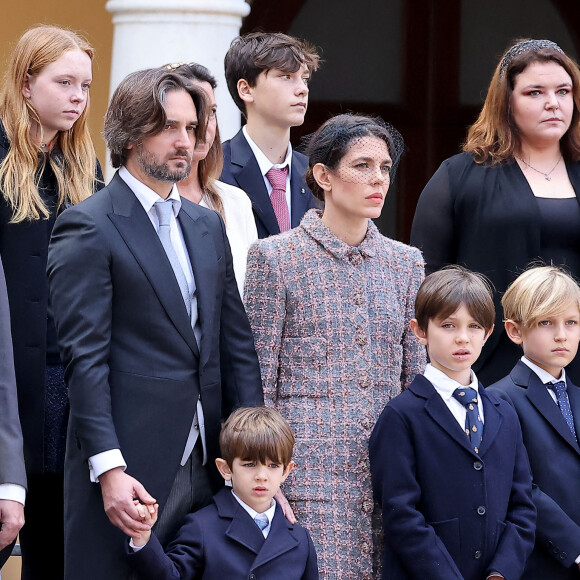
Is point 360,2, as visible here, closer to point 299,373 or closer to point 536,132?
point 536,132

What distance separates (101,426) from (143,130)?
0.80 metres

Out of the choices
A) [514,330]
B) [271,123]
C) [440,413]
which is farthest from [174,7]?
[440,413]

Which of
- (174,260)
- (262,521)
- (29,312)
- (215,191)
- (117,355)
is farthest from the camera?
(215,191)

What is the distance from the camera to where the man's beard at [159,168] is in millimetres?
3988

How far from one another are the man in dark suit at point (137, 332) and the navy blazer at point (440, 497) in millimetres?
546

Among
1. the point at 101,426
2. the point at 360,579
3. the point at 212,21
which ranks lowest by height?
the point at 360,579

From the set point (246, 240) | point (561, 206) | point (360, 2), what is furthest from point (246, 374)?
point (360, 2)

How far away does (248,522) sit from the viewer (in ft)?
13.5

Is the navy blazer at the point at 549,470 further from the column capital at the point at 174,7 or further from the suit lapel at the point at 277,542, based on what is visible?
the column capital at the point at 174,7

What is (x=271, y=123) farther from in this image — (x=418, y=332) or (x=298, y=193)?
(x=418, y=332)

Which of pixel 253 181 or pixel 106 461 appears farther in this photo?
pixel 253 181

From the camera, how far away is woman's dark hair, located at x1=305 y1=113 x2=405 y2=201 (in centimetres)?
443

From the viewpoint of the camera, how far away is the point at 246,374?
4.19m

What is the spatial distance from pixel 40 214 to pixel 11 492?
1.10m
